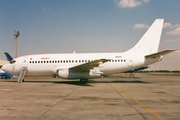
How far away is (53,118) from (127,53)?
1590cm

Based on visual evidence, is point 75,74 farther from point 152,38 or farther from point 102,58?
point 152,38

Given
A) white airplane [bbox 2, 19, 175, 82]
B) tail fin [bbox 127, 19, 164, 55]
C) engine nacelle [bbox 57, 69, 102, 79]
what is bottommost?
engine nacelle [bbox 57, 69, 102, 79]

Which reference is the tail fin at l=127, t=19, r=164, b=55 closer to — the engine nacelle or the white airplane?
the white airplane

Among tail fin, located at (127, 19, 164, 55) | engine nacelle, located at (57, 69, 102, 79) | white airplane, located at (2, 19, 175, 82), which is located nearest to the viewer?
engine nacelle, located at (57, 69, 102, 79)

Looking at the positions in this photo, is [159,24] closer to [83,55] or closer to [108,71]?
[108,71]

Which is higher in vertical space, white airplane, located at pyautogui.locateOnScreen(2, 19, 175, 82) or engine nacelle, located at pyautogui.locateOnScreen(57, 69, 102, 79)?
white airplane, located at pyautogui.locateOnScreen(2, 19, 175, 82)

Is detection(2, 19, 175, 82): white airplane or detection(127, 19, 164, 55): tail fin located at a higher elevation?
detection(127, 19, 164, 55): tail fin

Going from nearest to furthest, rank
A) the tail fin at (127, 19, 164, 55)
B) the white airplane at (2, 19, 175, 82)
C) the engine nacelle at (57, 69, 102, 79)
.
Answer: the engine nacelle at (57, 69, 102, 79) < the white airplane at (2, 19, 175, 82) < the tail fin at (127, 19, 164, 55)

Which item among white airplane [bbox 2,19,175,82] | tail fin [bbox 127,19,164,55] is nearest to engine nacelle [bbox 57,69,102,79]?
white airplane [bbox 2,19,175,82]

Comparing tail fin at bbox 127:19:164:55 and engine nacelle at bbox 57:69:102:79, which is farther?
tail fin at bbox 127:19:164:55

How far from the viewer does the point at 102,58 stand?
1878 cm

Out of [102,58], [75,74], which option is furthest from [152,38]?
[75,74]

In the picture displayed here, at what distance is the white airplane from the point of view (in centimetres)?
1830

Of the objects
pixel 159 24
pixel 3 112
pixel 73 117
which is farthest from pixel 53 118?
pixel 159 24
